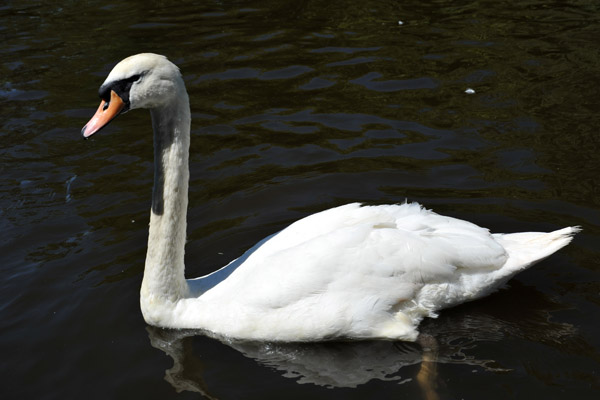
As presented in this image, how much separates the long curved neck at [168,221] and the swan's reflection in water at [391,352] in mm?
363

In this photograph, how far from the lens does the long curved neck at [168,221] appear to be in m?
5.26

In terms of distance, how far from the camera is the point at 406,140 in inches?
326

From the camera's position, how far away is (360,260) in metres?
5.15

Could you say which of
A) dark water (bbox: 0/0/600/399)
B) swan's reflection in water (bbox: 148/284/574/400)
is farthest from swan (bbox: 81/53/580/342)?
dark water (bbox: 0/0/600/399)

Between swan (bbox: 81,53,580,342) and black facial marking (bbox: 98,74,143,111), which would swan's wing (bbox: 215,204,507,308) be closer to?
swan (bbox: 81,53,580,342)

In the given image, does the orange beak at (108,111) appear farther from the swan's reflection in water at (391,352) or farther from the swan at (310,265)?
the swan's reflection in water at (391,352)

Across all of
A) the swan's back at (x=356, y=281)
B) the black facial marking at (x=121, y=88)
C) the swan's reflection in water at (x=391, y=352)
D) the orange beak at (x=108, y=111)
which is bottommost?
the swan's reflection in water at (x=391, y=352)

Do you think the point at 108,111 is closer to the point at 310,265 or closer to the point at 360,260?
the point at 310,265

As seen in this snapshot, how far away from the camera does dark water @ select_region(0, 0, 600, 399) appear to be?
5.15 meters

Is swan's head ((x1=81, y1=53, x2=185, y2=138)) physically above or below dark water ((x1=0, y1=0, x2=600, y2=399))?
above

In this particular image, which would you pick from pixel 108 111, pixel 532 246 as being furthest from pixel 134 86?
pixel 532 246

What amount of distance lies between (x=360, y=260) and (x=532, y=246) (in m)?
1.29

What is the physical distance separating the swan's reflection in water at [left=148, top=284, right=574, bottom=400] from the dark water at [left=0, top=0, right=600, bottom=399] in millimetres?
14

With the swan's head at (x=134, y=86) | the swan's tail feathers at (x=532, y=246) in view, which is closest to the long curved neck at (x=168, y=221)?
the swan's head at (x=134, y=86)
